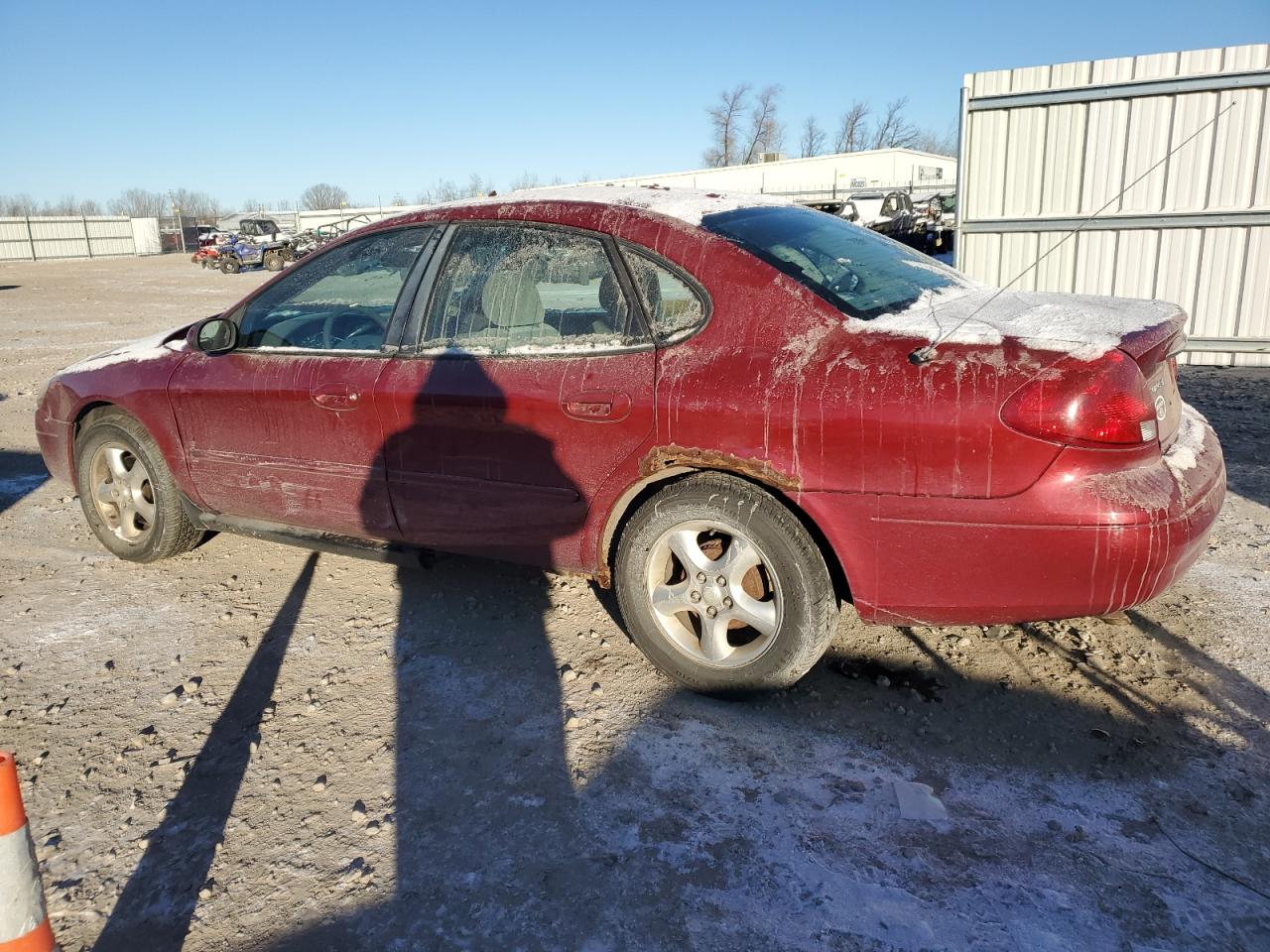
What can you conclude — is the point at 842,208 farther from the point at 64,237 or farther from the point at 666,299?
the point at 64,237

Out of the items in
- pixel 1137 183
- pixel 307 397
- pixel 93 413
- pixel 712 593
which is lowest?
pixel 712 593

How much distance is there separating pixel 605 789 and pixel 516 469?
1198mm

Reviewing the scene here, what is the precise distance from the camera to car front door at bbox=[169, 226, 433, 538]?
147 inches

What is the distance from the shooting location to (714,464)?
2980mm

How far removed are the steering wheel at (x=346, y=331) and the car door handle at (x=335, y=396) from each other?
219 millimetres

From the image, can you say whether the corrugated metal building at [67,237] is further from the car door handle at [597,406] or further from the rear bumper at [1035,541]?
the rear bumper at [1035,541]

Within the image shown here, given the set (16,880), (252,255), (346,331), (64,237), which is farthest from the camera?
(64,237)

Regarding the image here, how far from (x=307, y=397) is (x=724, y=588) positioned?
6.35 ft

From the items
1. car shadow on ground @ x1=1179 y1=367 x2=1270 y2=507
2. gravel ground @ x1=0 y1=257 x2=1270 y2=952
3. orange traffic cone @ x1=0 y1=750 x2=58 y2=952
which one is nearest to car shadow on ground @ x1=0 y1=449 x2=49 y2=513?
gravel ground @ x1=0 y1=257 x2=1270 y2=952

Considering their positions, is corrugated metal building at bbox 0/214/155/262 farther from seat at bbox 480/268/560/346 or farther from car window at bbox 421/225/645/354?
seat at bbox 480/268/560/346

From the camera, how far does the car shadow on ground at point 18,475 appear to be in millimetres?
5969

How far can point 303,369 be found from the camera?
3.86 m

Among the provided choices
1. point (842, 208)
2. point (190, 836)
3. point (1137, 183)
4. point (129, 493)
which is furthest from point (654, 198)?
point (842, 208)

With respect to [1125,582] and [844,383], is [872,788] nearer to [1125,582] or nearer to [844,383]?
[1125,582]
